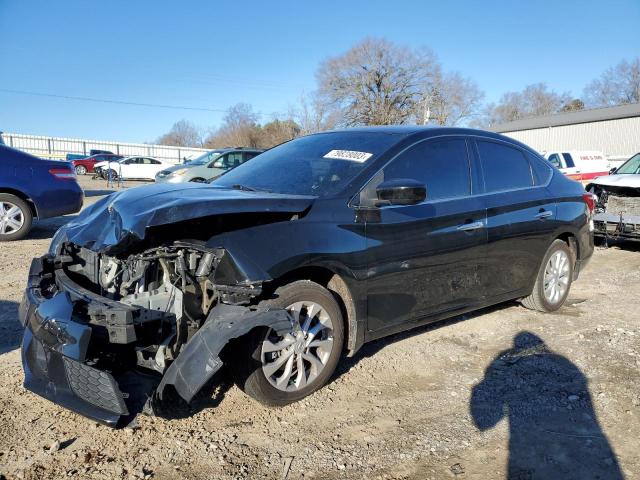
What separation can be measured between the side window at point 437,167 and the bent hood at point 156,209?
2.75 feet

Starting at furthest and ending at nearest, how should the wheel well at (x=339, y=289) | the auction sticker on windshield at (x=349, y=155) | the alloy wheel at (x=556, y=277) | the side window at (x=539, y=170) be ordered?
the alloy wheel at (x=556, y=277) < the side window at (x=539, y=170) < the auction sticker on windshield at (x=349, y=155) < the wheel well at (x=339, y=289)

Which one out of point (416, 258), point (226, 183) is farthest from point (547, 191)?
point (226, 183)

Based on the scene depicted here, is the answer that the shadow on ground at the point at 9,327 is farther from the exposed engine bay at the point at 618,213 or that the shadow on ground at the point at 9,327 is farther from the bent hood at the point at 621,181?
the bent hood at the point at 621,181

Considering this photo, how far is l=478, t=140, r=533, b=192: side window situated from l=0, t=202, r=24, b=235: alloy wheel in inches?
267

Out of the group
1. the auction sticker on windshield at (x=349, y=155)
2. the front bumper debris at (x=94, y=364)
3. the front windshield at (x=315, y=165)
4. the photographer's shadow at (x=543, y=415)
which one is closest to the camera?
the front bumper debris at (x=94, y=364)

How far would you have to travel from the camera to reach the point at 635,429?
3053mm

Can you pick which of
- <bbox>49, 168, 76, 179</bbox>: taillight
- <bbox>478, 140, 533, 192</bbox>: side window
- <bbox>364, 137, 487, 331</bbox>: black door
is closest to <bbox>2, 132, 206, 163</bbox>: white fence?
<bbox>49, 168, 76, 179</bbox>: taillight

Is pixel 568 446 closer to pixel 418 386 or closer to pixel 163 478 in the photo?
pixel 418 386

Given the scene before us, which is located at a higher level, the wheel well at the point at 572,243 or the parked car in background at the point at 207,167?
the parked car in background at the point at 207,167

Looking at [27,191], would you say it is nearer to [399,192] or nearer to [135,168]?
[399,192]

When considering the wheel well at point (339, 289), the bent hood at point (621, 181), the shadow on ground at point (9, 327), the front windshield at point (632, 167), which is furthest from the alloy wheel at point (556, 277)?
the front windshield at point (632, 167)

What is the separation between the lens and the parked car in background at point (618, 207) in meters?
8.16

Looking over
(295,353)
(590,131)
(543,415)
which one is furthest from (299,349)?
(590,131)

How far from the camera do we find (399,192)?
10.8 feet
